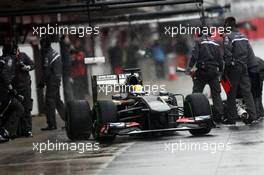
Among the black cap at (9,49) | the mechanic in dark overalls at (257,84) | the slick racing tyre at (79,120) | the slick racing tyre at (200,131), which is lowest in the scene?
the slick racing tyre at (200,131)

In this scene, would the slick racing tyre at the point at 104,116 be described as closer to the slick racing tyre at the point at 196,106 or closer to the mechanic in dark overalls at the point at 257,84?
the slick racing tyre at the point at 196,106

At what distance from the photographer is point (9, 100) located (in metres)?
15.9

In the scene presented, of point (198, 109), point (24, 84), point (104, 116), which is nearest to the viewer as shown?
point (104, 116)

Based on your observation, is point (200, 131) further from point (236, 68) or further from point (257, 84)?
point (257, 84)

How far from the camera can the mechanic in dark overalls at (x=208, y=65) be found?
1580 centimetres

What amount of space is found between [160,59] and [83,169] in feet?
85.0

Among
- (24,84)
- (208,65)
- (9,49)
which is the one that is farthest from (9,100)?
(208,65)

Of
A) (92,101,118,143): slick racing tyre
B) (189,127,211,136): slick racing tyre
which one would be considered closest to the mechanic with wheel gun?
(92,101,118,143): slick racing tyre

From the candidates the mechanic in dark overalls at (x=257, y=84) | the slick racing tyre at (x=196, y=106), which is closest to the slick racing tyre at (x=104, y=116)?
the slick racing tyre at (x=196, y=106)

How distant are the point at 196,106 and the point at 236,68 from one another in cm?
180

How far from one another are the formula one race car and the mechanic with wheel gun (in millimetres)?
1841

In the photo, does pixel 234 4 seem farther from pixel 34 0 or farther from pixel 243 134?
pixel 243 134

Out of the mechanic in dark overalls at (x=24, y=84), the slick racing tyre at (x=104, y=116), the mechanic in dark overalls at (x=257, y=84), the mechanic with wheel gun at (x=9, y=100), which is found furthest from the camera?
the mechanic in dark overalls at (x=257, y=84)

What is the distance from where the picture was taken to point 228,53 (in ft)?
51.0
